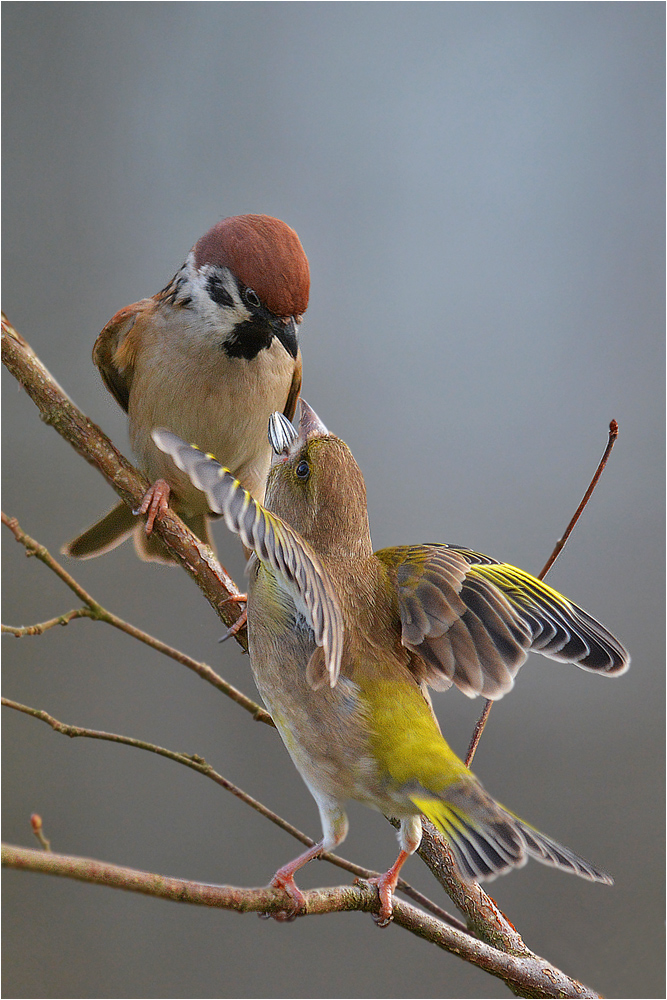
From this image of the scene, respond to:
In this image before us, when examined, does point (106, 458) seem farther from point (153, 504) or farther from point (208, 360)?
point (208, 360)

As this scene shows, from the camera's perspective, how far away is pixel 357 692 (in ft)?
2.91

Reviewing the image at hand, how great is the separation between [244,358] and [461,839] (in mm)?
1008

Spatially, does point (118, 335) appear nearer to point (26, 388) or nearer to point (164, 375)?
point (164, 375)

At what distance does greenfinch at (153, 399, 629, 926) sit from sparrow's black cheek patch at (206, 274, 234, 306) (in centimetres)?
48

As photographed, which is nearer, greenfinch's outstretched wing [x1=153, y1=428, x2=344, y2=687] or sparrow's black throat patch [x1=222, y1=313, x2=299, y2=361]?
greenfinch's outstretched wing [x1=153, y1=428, x2=344, y2=687]

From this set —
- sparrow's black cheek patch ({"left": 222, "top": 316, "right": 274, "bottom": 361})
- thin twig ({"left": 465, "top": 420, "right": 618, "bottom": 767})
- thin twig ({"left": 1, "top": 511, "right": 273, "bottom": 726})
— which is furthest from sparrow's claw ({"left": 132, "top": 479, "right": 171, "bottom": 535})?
thin twig ({"left": 465, "top": 420, "right": 618, "bottom": 767})

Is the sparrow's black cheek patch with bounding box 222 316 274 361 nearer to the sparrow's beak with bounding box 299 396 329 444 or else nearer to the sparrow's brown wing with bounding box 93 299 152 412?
the sparrow's brown wing with bounding box 93 299 152 412

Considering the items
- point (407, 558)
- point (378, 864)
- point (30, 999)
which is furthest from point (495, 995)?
point (407, 558)

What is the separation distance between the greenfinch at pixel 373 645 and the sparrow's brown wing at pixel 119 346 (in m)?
0.70

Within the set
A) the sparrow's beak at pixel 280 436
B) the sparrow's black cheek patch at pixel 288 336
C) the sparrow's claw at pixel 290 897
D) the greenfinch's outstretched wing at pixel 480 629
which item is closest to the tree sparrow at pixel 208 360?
the sparrow's black cheek patch at pixel 288 336

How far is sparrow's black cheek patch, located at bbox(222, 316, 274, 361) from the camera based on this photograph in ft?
4.80

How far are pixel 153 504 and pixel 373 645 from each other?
53cm

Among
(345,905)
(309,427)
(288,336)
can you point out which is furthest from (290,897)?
(288,336)

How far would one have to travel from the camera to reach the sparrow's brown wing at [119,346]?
5.35ft
